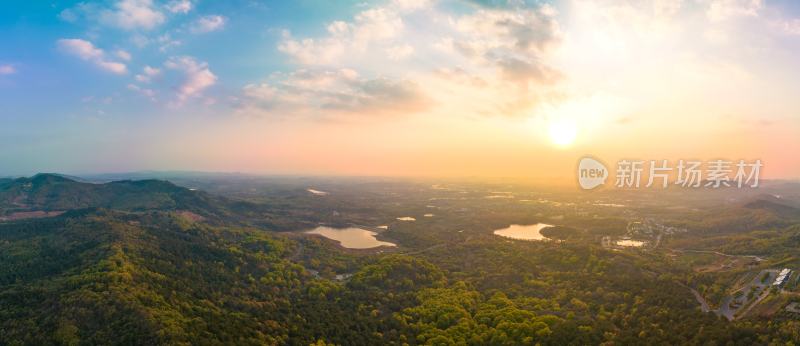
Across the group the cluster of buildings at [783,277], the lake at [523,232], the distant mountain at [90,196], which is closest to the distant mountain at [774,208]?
the lake at [523,232]

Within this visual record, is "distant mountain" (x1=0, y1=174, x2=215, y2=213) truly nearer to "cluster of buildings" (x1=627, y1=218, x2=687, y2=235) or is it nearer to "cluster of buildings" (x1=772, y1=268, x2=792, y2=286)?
"cluster of buildings" (x1=627, y1=218, x2=687, y2=235)

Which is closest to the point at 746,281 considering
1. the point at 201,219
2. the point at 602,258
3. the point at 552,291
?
the point at 602,258

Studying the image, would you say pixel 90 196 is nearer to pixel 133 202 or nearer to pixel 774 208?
pixel 133 202

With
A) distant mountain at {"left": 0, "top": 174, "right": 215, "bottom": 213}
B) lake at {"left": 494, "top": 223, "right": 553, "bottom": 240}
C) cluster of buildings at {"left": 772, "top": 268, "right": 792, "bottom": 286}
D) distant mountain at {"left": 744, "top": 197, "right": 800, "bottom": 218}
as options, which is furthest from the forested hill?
distant mountain at {"left": 744, "top": 197, "right": 800, "bottom": 218}

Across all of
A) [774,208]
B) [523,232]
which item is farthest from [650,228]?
[774,208]

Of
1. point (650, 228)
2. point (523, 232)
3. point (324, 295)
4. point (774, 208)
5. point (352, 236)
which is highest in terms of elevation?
point (774, 208)

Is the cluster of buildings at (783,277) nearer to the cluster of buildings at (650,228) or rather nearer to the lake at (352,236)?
the cluster of buildings at (650,228)
